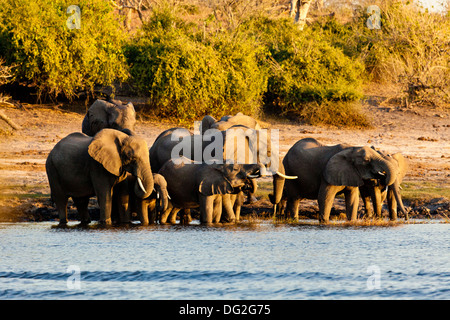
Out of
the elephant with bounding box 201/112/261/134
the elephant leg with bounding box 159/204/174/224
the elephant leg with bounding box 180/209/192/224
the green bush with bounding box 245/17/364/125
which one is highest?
the green bush with bounding box 245/17/364/125

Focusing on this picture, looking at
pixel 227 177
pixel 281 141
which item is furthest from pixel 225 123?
pixel 281 141

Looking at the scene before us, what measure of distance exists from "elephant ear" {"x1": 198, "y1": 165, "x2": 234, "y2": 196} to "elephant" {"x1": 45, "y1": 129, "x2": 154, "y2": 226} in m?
0.84

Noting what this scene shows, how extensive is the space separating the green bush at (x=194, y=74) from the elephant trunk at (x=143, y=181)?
884cm

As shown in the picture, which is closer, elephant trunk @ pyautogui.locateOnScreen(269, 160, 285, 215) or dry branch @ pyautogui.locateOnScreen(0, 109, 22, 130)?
elephant trunk @ pyautogui.locateOnScreen(269, 160, 285, 215)

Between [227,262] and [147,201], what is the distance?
11.7ft

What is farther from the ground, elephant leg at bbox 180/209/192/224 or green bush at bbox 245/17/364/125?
green bush at bbox 245/17/364/125

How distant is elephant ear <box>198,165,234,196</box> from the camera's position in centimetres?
1431

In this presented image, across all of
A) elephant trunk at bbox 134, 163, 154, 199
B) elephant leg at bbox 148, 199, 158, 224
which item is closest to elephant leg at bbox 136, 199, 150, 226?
elephant leg at bbox 148, 199, 158, 224

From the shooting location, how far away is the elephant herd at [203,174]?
47.2 ft

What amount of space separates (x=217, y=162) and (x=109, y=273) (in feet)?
14.2

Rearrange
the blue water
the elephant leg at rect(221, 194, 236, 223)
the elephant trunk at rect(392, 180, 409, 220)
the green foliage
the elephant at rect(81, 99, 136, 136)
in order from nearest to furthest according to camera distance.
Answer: the blue water
the elephant leg at rect(221, 194, 236, 223)
the elephant trunk at rect(392, 180, 409, 220)
the elephant at rect(81, 99, 136, 136)
the green foliage

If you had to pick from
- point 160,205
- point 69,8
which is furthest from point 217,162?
point 69,8

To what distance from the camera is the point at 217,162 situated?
48.2 feet

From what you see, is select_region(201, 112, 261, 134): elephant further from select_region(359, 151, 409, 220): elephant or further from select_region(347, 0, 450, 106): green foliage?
select_region(347, 0, 450, 106): green foliage
